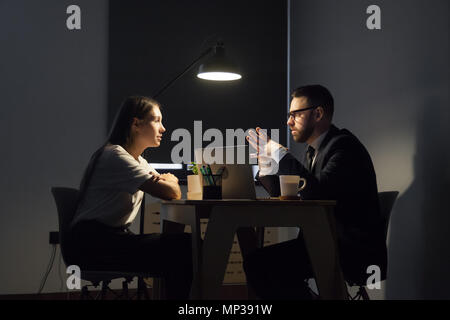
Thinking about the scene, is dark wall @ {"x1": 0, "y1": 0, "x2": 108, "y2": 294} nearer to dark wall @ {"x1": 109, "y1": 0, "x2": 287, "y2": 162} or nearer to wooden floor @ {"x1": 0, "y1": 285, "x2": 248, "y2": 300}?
wooden floor @ {"x1": 0, "y1": 285, "x2": 248, "y2": 300}

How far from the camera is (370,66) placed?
2.99m

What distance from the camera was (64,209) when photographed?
210cm

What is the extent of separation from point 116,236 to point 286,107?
292cm

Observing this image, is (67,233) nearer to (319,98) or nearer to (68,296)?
(319,98)

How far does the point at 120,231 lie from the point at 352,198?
40.8 inches

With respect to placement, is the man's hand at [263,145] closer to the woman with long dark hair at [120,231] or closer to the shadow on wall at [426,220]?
the woman with long dark hair at [120,231]

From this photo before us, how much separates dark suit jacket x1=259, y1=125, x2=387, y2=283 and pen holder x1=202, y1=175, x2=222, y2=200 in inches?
12.4

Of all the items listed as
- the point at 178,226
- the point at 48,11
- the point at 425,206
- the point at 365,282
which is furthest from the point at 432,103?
the point at 48,11

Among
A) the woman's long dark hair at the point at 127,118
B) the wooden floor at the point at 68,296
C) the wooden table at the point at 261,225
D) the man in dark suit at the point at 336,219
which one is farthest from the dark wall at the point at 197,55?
the wooden table at the point at 261,225

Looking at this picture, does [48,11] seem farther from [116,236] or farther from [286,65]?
[116,236]

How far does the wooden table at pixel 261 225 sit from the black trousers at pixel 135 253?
25 cm

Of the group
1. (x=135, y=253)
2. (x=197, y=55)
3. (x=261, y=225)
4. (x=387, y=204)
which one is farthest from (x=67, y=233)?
(x=197, y=55)

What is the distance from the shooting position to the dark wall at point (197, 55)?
13.7ft

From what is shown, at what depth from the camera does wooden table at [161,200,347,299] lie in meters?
1.62
